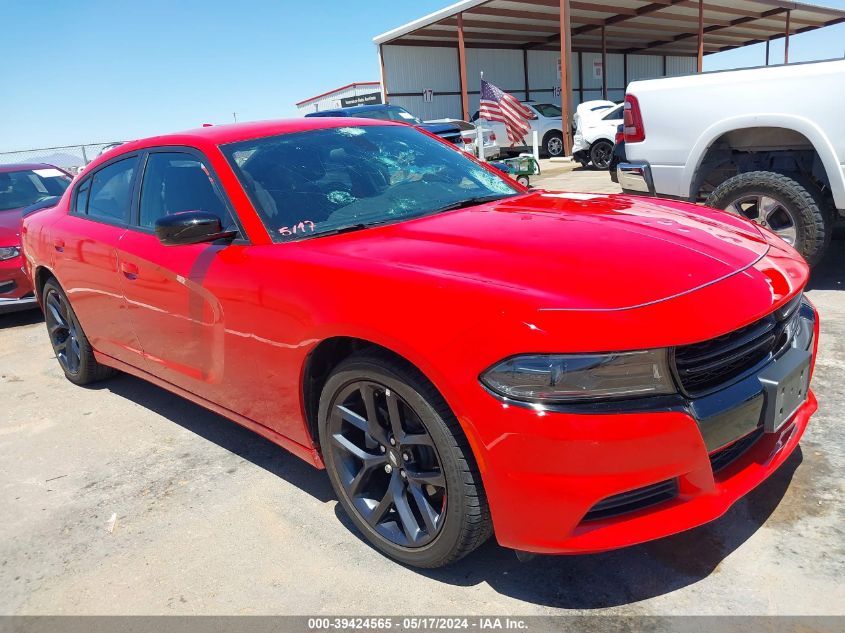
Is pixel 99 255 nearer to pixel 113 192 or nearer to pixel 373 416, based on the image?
pixel 113 192

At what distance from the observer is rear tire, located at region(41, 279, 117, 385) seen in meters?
4.39

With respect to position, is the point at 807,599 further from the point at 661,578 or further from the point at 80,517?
the point at 80,517

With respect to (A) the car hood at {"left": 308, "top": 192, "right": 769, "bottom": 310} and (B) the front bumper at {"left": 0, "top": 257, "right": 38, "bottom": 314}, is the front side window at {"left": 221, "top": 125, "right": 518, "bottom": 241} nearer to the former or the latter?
(A) the car hood at {"left": 308, "top": 192, "right": 769, "bottom": 310}

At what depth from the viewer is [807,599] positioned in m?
2.02

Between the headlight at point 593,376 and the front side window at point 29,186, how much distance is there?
7.34 metres

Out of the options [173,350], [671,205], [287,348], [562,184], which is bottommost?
[562,184]

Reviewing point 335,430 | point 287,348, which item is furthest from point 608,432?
point 287,348

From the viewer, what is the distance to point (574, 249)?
2.22 metres

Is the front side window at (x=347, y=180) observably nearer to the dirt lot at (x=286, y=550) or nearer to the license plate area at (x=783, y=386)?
the dirt lot at (x=286, y=550)

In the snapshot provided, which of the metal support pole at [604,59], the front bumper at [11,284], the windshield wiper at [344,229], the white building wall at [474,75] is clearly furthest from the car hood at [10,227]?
the metal support pole at [604,59]

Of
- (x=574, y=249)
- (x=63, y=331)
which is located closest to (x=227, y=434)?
(x=63, y=331)

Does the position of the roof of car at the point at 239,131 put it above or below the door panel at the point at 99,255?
above

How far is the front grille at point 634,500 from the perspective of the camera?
1889 mm

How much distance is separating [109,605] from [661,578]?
1.84m
